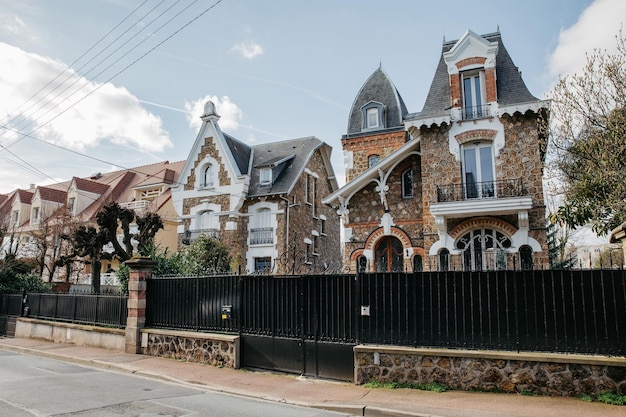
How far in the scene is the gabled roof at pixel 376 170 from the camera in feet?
56.4

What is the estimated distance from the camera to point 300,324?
10.4 m

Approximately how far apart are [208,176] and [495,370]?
23148 mm

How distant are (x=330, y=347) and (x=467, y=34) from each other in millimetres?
12414

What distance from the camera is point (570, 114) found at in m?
13.1

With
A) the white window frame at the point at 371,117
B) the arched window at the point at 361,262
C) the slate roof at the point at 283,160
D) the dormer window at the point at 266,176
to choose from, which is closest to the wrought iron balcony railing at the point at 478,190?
the arched window at the point at 361,262

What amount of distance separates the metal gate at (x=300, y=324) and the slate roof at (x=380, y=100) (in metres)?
13.6

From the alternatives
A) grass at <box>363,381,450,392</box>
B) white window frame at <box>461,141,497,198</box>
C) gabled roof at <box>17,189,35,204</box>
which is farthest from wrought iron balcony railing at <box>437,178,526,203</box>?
gabled roof at <box>17,189,35,204</box>

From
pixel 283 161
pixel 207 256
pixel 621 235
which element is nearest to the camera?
pixel 621 235

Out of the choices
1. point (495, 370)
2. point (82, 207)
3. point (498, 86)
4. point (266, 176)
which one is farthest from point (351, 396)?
point (82, 207)

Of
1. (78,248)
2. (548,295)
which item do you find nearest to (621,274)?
(548,295)

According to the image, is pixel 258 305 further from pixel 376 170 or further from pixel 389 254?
pixel 376 170

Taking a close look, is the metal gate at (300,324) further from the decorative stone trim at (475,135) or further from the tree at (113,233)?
the tree at (113,233)

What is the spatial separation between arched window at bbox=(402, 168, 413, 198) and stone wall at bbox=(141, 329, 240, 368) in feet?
31.1

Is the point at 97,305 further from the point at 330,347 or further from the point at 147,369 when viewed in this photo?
the point at 330,347
